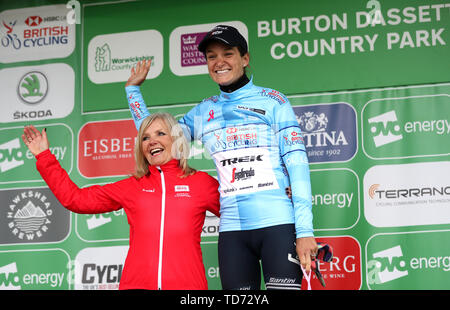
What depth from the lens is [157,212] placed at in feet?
7.43

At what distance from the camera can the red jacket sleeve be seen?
2291 mm

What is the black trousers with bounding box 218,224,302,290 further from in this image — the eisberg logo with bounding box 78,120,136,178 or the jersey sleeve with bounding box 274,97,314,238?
the eisberg logo with bounding box 78,120,136,178

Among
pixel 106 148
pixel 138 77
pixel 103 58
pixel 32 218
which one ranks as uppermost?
pixel 103 58

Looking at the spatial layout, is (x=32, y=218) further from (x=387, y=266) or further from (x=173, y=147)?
(x=387, y=266)

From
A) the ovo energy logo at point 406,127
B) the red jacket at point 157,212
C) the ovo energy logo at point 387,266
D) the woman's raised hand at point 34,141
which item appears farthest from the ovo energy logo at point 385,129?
the woman's raised hand at point 34,141

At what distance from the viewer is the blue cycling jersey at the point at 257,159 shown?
2.27m

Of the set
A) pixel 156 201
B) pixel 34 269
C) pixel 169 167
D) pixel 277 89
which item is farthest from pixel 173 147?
pixel 34 269

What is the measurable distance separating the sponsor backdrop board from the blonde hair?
111cm

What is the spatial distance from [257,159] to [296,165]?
156mm

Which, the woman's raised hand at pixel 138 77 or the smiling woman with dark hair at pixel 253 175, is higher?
the woman's raised hand at pixel 138 77

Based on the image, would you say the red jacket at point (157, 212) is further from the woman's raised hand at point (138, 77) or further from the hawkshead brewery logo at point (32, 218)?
the hawkshead brewery logo at point (32, 218)

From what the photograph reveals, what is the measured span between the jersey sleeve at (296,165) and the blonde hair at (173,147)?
14.2 inches

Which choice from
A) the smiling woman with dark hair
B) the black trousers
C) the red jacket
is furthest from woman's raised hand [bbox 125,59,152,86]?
the black trousers
